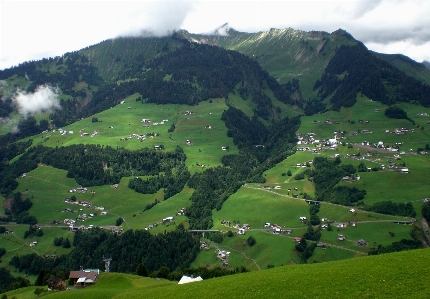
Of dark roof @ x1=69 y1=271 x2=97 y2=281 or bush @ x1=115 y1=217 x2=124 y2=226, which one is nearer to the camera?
dark roof @ x1=69 y1=271 x2=97 y2=281

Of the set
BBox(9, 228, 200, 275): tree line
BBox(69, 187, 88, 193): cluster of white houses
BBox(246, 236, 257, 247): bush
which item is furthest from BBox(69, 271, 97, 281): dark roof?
BBox(69, 187, 88, 193): cluster of white houses

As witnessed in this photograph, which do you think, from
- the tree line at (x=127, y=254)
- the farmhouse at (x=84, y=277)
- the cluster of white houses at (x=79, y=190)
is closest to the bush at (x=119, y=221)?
the tree line at (x=127, y=254)

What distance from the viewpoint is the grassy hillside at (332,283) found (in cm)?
3675

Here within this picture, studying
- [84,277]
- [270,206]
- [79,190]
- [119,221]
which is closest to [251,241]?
[270,206]

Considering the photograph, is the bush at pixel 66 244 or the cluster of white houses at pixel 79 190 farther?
the cluster of white houses at pixel 79 190

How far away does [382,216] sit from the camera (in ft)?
373

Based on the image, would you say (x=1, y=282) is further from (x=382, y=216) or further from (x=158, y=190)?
(x=382, y=216)

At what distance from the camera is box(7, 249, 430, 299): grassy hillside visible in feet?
121

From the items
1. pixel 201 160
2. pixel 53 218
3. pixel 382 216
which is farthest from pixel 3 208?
pixel 382 216

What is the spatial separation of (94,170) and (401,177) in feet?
427

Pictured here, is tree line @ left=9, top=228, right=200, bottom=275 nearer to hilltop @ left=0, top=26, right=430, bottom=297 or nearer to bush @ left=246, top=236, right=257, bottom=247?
hilltop @ left=0, top=26, right=430, bottom=297

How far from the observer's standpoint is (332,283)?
39812 millimetres

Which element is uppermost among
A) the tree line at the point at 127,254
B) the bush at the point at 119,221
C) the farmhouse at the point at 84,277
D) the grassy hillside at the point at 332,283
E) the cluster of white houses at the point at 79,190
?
the cluster of white houses at the point at 79,190

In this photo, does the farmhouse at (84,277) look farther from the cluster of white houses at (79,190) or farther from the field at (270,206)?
the cluster of white houses at (79,190)
